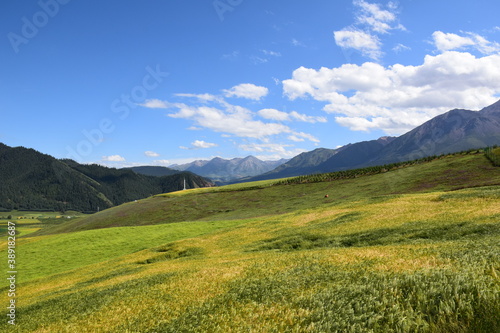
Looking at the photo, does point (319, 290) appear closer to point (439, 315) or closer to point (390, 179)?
point (439, 315)

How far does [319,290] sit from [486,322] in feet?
15.7

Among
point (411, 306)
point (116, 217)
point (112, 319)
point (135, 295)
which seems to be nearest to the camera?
point (411, 306)

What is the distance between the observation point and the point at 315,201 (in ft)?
281

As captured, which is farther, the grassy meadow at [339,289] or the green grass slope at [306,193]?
the green grass slope at [306,193]

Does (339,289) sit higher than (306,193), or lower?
higher

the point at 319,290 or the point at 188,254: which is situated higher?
the point at 319,290

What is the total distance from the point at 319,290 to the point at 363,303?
2.21 meters

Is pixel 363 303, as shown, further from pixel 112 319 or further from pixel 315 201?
pixel 315 201

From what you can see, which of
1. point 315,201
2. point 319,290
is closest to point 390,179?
point 315,201

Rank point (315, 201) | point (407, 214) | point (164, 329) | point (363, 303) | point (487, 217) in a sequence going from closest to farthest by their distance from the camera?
point (363, 303)
point (164, 329)
point (487, 217)
point (407, 214)
point (315, 201)

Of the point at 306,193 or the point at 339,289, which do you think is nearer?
the point at 339,289

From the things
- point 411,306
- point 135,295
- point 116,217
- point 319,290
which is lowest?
point 116,217

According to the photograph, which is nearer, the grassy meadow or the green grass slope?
the grassy meadow

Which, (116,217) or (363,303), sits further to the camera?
(116,217)
